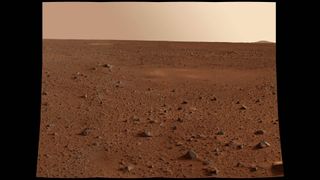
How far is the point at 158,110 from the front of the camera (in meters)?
3.88

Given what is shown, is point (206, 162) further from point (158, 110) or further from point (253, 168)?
point (158, 110)

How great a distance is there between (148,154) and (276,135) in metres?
0.82

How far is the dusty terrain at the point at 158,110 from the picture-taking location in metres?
3.62

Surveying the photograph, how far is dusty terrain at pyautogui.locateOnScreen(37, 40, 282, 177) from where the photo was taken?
11.9 feet

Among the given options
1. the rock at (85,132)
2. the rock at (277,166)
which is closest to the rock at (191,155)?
the rock at (277,166)

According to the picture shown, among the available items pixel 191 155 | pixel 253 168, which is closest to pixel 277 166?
pixel 253 168

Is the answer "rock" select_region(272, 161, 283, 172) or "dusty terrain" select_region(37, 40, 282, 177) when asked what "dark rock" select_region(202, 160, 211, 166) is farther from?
"rock" select_region(272, 161, 283, 172)

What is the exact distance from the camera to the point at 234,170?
3.61m

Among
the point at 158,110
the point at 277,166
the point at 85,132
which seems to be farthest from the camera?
the point at 158,110

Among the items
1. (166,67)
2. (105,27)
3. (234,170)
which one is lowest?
(234,170)

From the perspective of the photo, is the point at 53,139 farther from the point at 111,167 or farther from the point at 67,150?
the point at 111,167

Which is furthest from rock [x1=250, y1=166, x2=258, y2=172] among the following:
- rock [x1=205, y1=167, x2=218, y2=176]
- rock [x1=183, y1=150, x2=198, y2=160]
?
rock [x1=183, y1=150, x2=198, y2=160]

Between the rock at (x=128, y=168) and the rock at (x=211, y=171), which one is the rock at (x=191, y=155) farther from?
the rock at (x=128, y=168)

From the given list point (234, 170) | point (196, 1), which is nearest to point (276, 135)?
point (234, 170)
